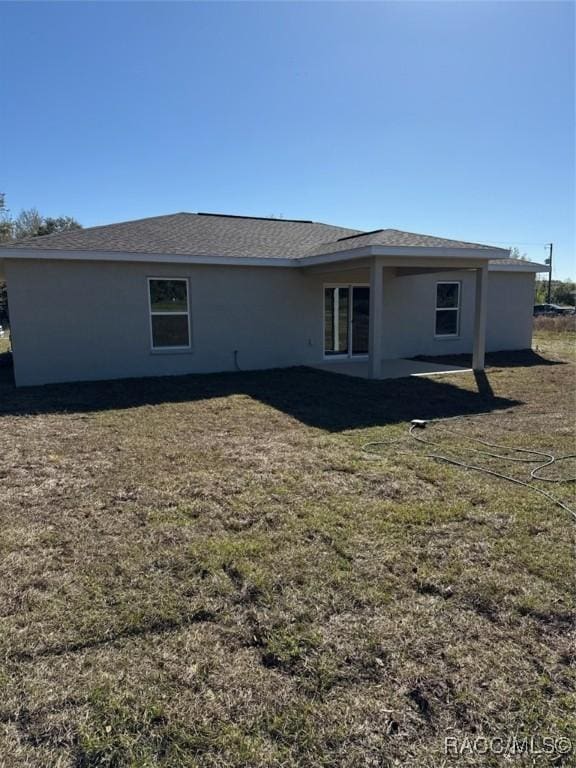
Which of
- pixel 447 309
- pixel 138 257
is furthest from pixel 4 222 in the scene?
pixel 447 309

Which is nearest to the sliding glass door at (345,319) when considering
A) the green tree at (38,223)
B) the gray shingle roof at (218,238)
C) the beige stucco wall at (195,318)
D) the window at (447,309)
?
the beige stucco wall at (195,318)

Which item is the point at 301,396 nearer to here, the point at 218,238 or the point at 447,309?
the point at 218,238

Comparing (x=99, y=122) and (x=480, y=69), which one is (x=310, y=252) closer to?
(x=480, y=69)

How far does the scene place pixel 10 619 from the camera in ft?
8.66

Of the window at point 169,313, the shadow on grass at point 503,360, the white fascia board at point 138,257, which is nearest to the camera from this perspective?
the white fascia board at point 138,257

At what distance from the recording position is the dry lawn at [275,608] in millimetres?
1933

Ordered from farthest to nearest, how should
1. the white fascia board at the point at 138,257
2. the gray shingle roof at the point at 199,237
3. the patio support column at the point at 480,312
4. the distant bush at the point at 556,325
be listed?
the distant bush at the point at 556,325 < the patio support column at the point at 480,312 < the gray shingle roof at the point at 199,237 < the white fascia board at the point at 138,257

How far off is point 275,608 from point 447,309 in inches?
534

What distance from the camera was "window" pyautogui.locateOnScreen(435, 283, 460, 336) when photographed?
14.7 meters

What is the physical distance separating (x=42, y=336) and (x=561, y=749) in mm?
10745

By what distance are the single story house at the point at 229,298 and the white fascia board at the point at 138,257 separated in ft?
0.08

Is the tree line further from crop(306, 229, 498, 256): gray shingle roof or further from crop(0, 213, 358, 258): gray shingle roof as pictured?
crop(306, 229, 498, 256): gray shingle roof

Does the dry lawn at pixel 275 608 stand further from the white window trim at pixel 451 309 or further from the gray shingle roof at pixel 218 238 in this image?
the white window trim at pixel 451 309

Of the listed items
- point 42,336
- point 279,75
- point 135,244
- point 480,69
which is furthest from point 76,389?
point 480,69
